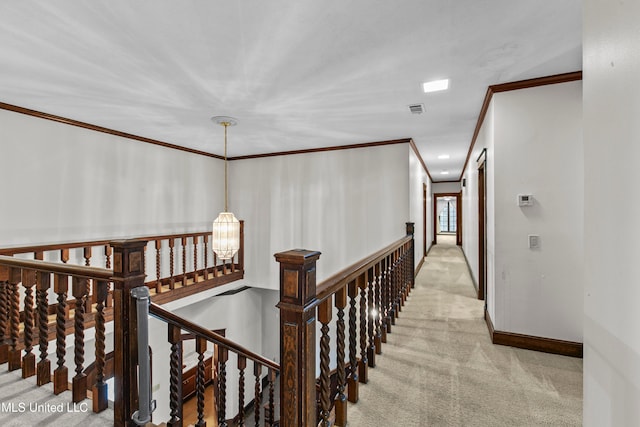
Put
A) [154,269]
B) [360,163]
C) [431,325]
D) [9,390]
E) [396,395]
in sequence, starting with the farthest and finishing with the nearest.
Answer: [360,163] < [154,269] < [431,325] < [9,390] < [396,395]

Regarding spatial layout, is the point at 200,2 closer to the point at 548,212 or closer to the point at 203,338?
Answer: the point at 203,338

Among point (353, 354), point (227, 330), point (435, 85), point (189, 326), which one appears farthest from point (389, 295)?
point (227, 330)

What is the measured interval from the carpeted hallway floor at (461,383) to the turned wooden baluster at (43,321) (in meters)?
2.06

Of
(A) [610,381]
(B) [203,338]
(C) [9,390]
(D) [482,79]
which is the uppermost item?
(D) [482,79]

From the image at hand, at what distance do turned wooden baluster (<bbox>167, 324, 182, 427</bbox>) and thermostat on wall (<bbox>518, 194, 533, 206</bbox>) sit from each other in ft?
9.56

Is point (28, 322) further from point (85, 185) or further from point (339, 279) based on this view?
point (85, 185)

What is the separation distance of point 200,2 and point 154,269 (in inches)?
173

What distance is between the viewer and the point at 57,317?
192 cm

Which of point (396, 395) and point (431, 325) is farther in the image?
point (431, 325)

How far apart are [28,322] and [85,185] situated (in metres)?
2.61

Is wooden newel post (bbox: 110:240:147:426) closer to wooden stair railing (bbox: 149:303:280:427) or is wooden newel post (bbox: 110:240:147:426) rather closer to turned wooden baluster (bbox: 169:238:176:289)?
wooden stair railing (bbox: 149:303:280:427)

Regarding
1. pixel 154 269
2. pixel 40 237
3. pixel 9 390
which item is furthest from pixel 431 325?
pixel 40 237

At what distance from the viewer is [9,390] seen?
6.65 feet

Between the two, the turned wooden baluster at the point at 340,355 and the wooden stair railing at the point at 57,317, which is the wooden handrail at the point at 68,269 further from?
the turned wooden baluster at the point at 340,355
